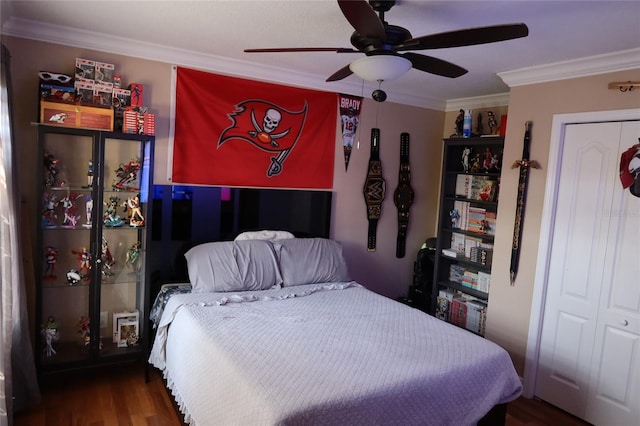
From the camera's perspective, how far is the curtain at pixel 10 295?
216cm

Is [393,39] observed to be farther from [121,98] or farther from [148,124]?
[121,98]

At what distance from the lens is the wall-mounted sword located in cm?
321

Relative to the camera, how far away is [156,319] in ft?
9.87

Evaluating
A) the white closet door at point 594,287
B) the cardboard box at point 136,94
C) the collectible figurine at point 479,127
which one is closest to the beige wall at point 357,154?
the cardboard box at point 136,94

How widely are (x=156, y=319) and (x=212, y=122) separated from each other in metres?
1.53

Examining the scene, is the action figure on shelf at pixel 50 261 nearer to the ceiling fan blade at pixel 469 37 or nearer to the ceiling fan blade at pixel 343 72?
the ceiling fan blade at pixel 343 72

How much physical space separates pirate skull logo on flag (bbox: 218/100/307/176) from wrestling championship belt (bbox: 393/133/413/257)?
1.15m

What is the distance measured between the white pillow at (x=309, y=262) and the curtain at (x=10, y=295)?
1.68m

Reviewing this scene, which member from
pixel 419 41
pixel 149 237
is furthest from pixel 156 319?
pixel 419 41

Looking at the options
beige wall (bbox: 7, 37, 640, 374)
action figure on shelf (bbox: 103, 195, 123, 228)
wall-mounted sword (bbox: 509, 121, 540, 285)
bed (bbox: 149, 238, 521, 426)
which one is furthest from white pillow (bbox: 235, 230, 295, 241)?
wall-mounted sword (bbox: 509, 121, 540, 285)

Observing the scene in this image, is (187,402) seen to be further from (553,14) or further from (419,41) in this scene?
(553,14)

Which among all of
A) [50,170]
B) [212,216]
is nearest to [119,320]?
[212,216]

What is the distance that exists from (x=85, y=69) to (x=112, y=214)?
0.98m

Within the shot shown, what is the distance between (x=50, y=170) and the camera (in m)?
2.79
